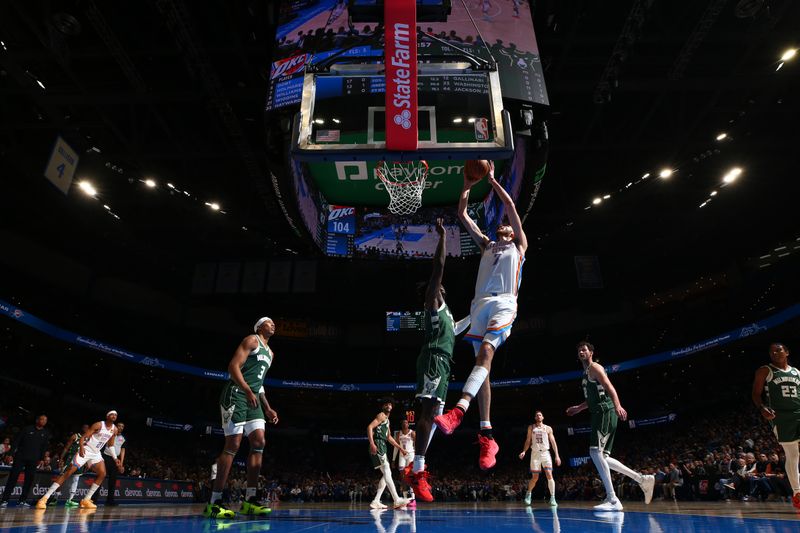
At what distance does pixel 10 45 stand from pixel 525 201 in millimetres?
12673

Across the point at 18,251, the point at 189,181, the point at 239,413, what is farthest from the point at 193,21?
the point at 18,251

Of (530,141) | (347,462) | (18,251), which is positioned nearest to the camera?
(530,141)

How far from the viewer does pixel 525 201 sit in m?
11.6

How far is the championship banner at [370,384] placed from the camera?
21.3m

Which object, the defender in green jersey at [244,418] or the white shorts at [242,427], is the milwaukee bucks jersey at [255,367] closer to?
the defender in green jersey at [244,418]

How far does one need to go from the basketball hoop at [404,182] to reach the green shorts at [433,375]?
5776 mm

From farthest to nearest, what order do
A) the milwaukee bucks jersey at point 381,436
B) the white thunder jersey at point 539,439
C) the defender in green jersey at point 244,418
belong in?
1. the white thunder jersey at point 539,439
2. the milwaukee bucks jersey at point 381,436
3. the defender in green jersey at point 244,418

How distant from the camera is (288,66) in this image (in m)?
9.32

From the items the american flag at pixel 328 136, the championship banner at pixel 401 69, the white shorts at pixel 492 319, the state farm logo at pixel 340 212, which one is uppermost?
the state farm logo at pixel 340 212

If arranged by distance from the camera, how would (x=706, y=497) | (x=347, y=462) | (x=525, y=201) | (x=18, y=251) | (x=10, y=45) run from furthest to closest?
(x=347, y=462) < (x=18, y=251) < (x=706, y=497) < (x=10, y=45) < (x=525, y=201)

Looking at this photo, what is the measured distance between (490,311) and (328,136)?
3.21 m

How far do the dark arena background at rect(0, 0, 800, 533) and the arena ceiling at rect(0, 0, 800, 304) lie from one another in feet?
0.32

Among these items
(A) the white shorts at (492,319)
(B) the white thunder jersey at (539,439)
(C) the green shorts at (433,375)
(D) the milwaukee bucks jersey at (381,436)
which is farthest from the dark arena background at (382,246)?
(B) the white thunder jersey at (539,439)

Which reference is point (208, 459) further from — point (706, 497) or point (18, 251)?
point (706, 497)
